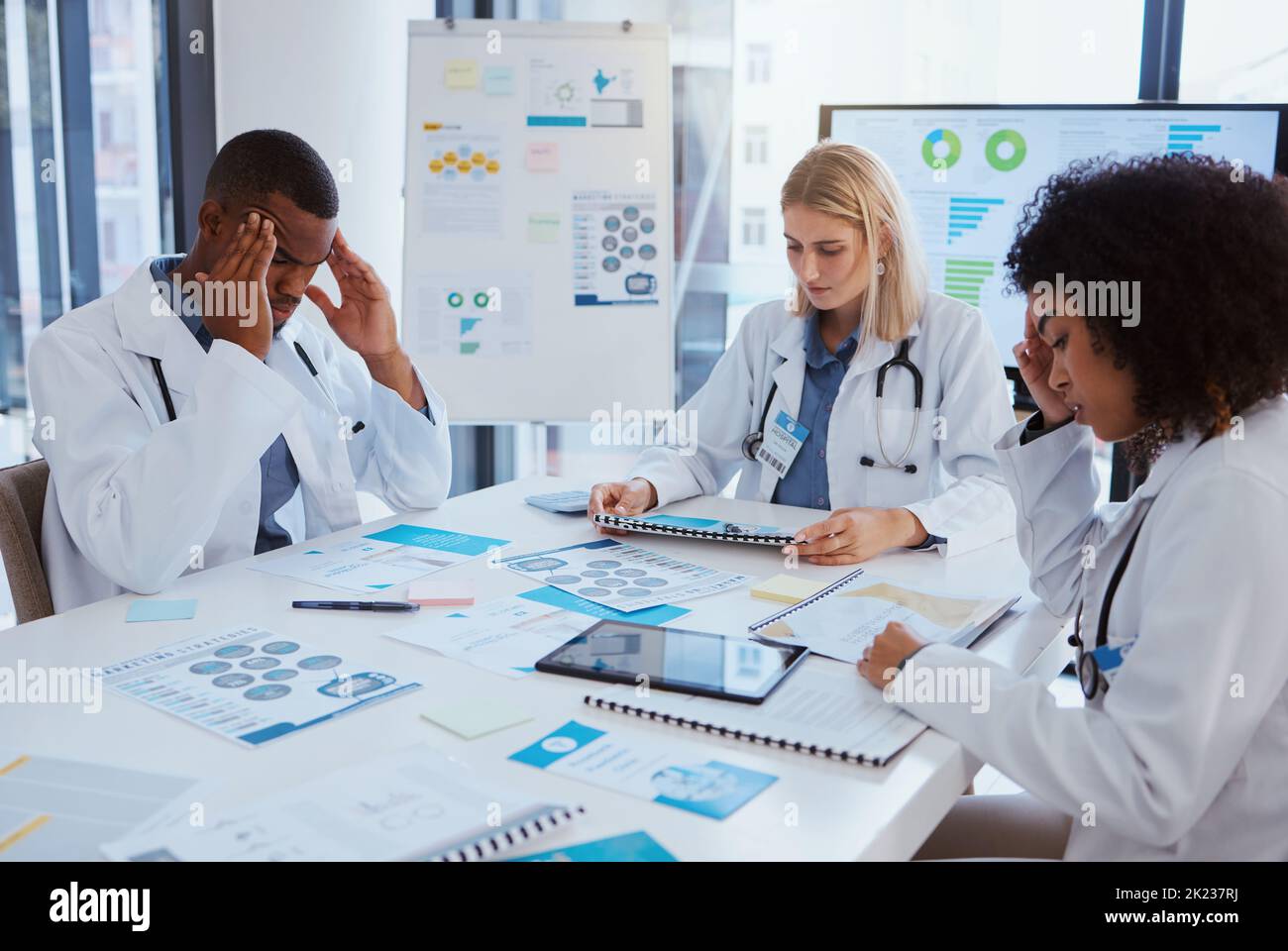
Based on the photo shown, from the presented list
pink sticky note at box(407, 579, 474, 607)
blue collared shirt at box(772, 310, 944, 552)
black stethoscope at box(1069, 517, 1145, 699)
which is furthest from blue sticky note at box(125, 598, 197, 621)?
blue collared shirt at box(772, 310, 944, 552)

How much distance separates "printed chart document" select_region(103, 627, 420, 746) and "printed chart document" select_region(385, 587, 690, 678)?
0.34 feet

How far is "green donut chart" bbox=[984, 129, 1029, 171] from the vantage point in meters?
3.05

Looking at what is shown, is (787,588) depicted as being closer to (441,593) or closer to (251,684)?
(441,593)

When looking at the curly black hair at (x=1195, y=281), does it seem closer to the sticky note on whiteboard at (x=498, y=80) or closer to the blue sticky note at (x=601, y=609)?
the blue sticky note at (x=601, y=609)

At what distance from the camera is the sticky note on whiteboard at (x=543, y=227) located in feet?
10.7

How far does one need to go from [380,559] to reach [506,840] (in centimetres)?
91

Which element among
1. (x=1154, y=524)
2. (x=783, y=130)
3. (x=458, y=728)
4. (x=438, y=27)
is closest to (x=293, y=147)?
(x=458, y=728)

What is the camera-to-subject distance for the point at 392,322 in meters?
2.13

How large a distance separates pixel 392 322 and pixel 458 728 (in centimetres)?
118

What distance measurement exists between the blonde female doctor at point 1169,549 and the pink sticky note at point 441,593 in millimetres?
565

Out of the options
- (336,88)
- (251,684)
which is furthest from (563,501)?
(336,88)

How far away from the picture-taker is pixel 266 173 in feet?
5.81

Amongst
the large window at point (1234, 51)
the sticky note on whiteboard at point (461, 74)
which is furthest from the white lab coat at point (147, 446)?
the large window at point (1234, 51)
